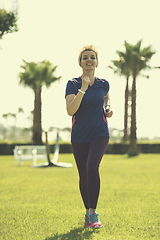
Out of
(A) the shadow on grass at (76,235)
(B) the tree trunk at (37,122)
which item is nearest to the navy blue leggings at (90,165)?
(A) the shadow on grass at (76,235)

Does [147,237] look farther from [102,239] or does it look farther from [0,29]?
[0,29]

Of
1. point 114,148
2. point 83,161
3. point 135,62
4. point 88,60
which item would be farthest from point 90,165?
point 114,148

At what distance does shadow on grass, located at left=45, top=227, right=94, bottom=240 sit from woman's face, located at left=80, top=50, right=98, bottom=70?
6.09 ft

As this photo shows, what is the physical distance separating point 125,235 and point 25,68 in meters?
31.6

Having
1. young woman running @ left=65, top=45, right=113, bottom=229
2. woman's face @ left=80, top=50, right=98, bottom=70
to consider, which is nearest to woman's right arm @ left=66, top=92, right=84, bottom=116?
young woman running @ left=65, top=45, right=113, bottom=229

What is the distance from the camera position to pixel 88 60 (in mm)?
3656

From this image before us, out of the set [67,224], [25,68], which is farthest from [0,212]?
[25,68]

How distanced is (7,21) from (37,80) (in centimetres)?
1759

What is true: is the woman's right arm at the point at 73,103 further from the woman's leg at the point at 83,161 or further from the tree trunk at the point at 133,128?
the tree trunk at the point at 133,128

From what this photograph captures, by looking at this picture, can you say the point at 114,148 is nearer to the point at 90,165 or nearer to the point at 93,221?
the point at 93,221

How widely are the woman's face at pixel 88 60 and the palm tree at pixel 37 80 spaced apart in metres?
29.1

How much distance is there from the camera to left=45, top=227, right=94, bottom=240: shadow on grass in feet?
10.6

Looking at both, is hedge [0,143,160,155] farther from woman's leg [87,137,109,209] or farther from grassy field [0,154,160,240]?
woman's leg [87,137,109,209]

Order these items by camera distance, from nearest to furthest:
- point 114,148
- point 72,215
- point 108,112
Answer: point 108,112 < point 72,215 < point 114,148
